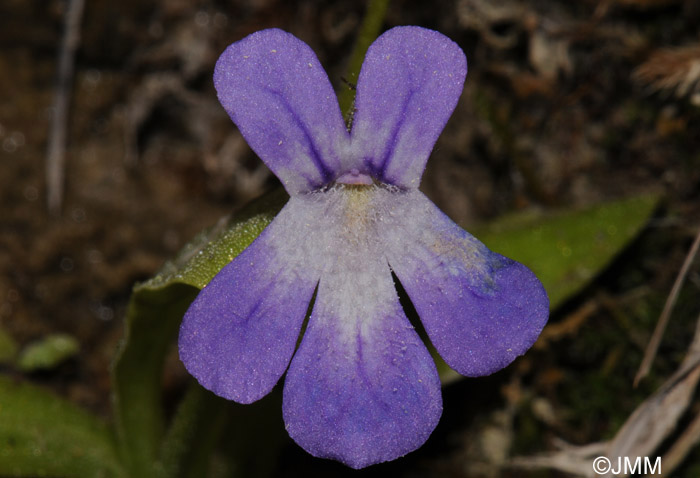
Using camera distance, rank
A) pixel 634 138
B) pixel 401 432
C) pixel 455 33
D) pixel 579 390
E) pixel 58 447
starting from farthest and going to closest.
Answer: pixel 455 33 < pixel 634 138 < pixel 579 390 < pixel 58 447 < pixel 401 432

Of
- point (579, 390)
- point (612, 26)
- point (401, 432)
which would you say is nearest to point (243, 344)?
point (401, 432)

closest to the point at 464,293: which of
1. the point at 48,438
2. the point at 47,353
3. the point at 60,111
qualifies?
the point at 48,438

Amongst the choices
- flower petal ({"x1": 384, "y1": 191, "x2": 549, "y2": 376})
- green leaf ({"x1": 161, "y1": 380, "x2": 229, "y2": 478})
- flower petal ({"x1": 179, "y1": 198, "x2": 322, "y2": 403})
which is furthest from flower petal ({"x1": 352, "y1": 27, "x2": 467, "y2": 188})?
green leaf ({"x1": 161, "y1": 380, "x2": 229, "y2": 478})

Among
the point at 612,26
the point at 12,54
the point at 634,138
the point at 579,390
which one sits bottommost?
the point at 579,390

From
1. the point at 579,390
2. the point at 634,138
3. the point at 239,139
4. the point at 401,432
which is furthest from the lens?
the point at 239,139

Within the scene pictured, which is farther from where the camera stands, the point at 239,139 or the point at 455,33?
the point at 239,139

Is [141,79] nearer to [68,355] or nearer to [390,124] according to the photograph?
[68,355]

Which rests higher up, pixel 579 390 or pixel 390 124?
pixel 390 124
